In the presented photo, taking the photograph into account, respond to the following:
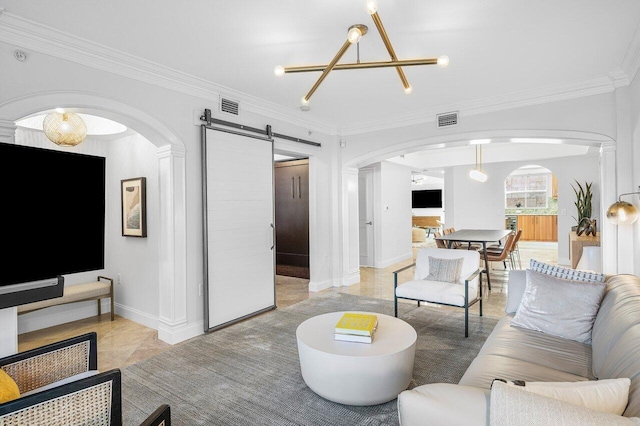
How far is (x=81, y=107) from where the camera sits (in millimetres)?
2893

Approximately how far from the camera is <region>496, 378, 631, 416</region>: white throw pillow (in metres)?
1.06

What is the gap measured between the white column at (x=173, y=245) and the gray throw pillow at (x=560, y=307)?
3.05 m

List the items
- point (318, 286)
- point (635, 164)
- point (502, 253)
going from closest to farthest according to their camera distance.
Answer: point (635, 164) → point (318, 286) → point (502, 253)

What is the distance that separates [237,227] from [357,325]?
7.06 feet

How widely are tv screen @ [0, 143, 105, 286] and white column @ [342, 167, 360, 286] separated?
407 cm

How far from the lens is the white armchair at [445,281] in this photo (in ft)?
11.6

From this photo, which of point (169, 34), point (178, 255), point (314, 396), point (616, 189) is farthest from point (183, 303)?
point (616, 189)

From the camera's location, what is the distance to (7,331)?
1.95m

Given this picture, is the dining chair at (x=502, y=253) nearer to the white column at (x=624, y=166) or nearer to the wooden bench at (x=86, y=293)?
the white column at (x=624, y=166)

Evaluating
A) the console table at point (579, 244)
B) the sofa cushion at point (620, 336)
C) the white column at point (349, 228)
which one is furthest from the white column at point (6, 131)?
the console table at point (579, 244)

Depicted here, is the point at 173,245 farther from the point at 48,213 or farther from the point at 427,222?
the point at 427,222

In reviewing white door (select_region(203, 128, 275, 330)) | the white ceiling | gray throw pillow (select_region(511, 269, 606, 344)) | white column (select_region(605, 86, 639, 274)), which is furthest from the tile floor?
the white ceiling

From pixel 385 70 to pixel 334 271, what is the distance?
11.0 ft

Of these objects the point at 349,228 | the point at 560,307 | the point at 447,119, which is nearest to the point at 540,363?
the point at 560,307
